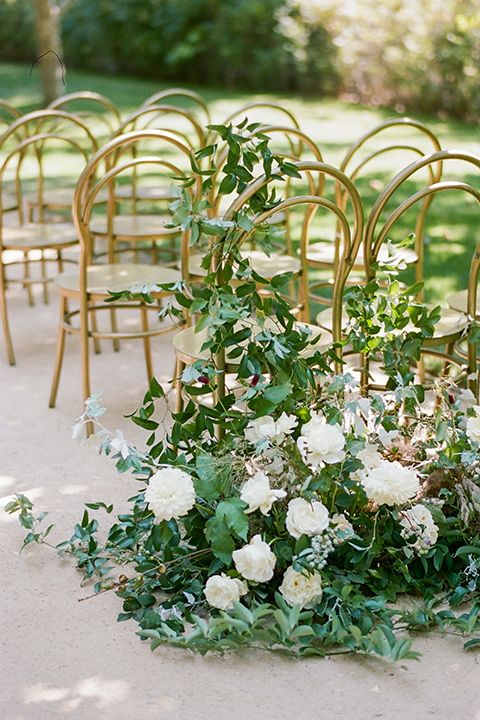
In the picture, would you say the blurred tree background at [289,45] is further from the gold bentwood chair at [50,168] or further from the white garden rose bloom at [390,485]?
the white garden rose bloom at [390,485]

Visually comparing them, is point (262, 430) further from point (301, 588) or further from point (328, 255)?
point (328, 255)

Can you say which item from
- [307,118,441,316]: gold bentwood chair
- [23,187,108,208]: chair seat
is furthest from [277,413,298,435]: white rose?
[23,187,108,208]: chair seat

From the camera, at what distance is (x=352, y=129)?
1116cm

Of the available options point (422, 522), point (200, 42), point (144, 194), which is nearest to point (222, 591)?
point (422, 522)

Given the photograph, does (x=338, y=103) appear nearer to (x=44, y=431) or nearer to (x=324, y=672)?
(x=44, y=431)

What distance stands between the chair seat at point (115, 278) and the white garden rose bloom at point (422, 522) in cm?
151

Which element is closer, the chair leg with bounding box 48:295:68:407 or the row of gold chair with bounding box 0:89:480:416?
the row of gold chair with bounding box 0:89:480:416

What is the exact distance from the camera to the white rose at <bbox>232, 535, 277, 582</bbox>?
7.47 ft

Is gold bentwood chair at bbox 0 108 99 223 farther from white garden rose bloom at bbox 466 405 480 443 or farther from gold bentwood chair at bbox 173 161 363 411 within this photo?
white garden rose bloom at bbox 466 405 480 443

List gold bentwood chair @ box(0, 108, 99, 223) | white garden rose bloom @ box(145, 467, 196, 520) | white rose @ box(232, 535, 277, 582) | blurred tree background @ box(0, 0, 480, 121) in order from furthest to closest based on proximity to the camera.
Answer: blurred tree background @ box(0, 0, 480, 121) → gold bentwood chair @ box(0, 108, 99, 223) → white garden rose bloom @ box(145, 467, 196, 520) → white rose @ box(232, 535, 277, 582)

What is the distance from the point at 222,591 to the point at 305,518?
296mm

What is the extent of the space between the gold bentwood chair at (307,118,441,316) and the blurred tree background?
0.99 metres

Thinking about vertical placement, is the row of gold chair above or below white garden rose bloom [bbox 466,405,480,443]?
above

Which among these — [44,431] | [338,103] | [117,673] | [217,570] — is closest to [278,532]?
[217,570]
